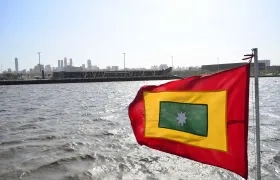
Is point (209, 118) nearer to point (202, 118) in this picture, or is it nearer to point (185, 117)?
point (202, 118)

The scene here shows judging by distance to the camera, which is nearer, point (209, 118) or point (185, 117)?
point (209, 118)

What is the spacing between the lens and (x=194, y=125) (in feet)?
17.4

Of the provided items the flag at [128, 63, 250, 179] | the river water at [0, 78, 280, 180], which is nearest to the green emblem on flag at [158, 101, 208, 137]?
the flag at [128, 63, 250, 179]

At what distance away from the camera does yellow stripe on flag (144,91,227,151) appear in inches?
199

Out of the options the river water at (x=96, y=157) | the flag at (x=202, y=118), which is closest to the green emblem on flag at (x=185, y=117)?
the flag at (x=202, y=118)

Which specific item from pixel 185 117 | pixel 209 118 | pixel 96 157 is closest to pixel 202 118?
pixel 209 118

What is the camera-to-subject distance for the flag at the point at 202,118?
4871 mm

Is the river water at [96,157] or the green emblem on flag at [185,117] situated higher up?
the green emblem on flag at [185,117]

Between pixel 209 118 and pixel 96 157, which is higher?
pixel 209 118

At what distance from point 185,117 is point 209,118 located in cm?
42

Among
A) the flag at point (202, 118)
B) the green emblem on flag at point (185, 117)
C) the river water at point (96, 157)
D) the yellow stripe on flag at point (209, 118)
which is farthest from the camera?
the river water at point (96, 157)

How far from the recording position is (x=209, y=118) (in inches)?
203

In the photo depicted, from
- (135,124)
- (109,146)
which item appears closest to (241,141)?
(135,124)

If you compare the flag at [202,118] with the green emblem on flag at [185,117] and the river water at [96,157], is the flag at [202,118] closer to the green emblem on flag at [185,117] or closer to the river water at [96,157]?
the green emblem on flag at [185,117]
